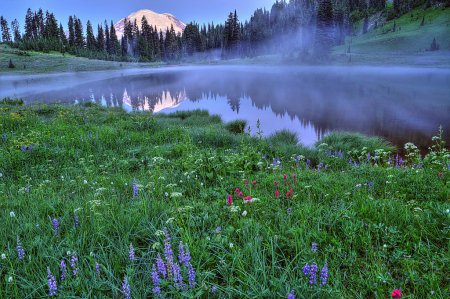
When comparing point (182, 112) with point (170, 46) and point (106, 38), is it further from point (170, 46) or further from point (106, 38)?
point (106, 38)

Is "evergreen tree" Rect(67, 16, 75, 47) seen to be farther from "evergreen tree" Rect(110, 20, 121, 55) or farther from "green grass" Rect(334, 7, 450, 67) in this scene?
"green grass" Rect(334, 7, 450, 67)

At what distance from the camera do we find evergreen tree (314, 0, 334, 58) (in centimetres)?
5281

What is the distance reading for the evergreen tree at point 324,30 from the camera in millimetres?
52812

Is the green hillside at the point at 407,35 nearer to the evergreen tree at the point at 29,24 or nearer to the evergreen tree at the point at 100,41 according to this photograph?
the evergreen tree at the point at 100,41

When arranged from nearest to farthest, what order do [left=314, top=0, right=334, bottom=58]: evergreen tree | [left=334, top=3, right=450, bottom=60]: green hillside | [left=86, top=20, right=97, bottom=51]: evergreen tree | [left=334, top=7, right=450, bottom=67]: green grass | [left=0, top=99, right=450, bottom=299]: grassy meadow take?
[left=0, top=99, right=450, bottom=299]: grassy meadow
[left=314, top=0, right=334, bottom=58]: evergreen tree
[left=334, top=7, right=450, bottom=67]: green grass
[left=334, top=3, right=450, bottom=60]: green hillside
[left=86, top=20, right=97, bottom=51]: evergreen tree

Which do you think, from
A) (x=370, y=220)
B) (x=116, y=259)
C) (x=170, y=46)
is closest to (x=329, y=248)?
(x=370, y=220)

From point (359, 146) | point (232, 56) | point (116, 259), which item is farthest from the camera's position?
point (232, 56)

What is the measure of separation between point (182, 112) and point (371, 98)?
15.0 m

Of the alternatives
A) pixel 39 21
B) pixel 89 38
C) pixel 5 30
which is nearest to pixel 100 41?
pixel 89 38

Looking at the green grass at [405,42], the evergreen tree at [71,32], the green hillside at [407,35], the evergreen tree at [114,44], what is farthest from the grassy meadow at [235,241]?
the evergreen tree at [71,32]

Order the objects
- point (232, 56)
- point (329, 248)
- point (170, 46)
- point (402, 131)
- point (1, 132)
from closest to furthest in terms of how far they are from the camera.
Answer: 1. point (329, 248)
2. point (1, 132)
3. point (402, 131)
4. point (232, 56)
5. point (170, 46)

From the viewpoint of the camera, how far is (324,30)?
5491 centimetres

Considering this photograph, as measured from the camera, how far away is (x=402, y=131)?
10406mm

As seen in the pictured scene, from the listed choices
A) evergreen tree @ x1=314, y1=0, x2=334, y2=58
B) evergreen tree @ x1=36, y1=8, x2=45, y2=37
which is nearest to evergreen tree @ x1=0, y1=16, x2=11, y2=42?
evergreen tree @ x1=36, y1=8, x2=45, y2=37
